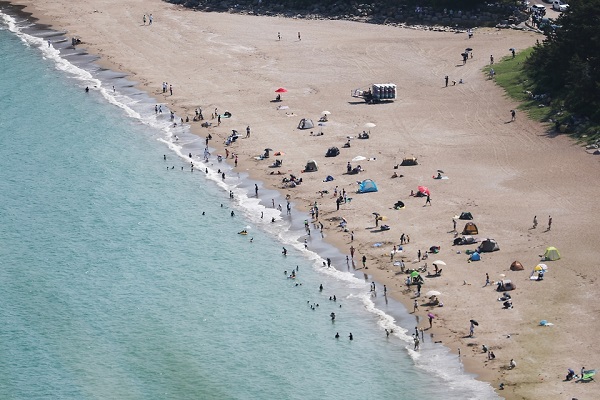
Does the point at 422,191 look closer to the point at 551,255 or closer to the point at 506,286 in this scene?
the point at 551,255

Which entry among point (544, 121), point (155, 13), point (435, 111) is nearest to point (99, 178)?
point (435, 111)

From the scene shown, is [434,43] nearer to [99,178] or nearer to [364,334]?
[99,178]

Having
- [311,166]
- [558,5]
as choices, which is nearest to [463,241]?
[311,166]

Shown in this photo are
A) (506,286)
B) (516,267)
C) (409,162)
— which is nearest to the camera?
(506,286)

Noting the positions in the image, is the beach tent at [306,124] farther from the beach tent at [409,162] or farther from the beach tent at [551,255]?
the beach tent at [551,255]

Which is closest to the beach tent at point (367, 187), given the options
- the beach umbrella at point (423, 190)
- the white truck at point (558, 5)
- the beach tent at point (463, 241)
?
the beach umbrella at point (423, 190)
